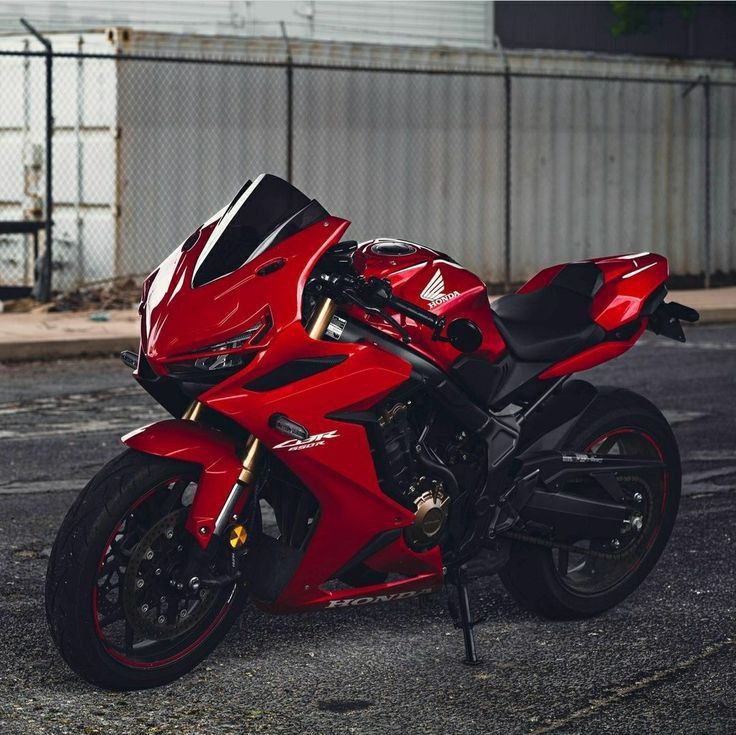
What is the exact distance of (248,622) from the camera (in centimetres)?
507

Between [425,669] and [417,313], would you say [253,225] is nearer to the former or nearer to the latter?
[417,313]

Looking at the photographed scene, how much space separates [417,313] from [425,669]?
1094mm

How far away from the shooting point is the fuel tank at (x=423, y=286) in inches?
Answer: 174

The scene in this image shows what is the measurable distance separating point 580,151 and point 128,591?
52.4 ft

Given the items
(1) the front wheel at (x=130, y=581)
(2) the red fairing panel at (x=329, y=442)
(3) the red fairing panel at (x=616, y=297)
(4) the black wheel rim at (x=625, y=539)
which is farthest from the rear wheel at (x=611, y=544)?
(1) the front wheel at (x=130, y=581)

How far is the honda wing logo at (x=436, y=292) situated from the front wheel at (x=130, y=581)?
2.70 feet

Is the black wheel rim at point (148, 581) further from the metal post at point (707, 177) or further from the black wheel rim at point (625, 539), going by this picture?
the metal post at point (707, 177)

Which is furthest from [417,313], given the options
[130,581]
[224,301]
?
[130,581]

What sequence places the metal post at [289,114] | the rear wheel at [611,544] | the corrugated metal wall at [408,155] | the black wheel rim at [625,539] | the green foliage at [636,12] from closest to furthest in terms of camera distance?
the rear wheel at [611,544] → the black wheel rim at [625,539] → the metal post at [289,114] → the corrugated metal wall at [408,155] → the green foliage at [636,12]

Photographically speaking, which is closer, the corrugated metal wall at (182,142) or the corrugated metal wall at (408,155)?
the corrugated metal wall at (182,142)

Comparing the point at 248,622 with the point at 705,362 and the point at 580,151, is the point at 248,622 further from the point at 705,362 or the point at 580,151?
the point at 580,151

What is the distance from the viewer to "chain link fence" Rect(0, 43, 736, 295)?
16688 mm

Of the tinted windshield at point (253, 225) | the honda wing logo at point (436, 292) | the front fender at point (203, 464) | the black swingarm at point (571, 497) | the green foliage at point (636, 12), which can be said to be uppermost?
the green foliage at point (636, 12)

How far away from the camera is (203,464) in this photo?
13.9 feet
